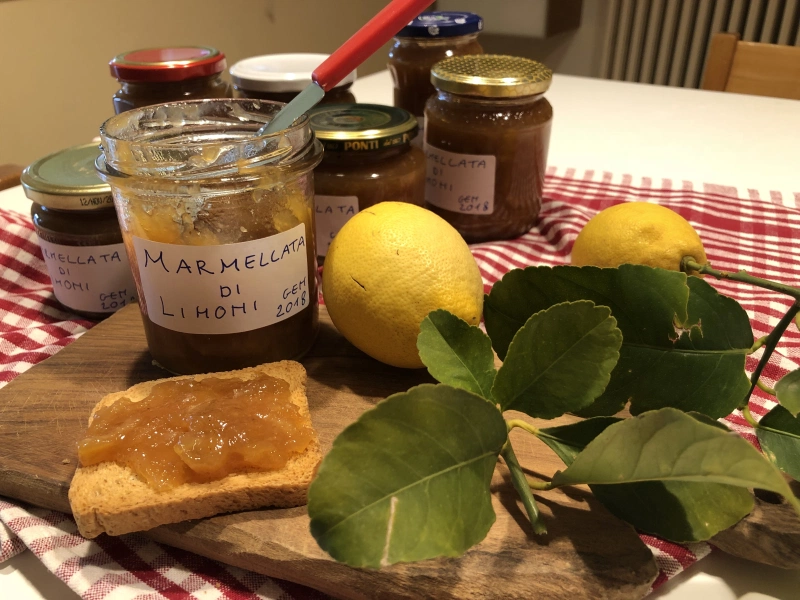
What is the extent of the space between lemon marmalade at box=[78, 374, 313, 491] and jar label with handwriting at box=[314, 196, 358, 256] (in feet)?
1.15

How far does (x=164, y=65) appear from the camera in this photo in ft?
3.02

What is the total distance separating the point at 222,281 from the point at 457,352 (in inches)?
9.2

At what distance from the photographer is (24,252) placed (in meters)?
0.97

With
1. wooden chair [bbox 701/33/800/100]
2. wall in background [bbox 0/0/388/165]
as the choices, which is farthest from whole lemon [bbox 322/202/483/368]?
wooden chair [bbox 701/33/800/100]

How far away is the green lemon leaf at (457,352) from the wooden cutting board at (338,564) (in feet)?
0.32

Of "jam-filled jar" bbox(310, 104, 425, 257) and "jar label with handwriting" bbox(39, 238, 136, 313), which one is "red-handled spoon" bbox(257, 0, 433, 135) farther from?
"jar label with handwriting" bbox(39, 238, 136, 313)

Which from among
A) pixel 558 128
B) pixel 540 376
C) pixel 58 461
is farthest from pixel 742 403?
pixel 558 128

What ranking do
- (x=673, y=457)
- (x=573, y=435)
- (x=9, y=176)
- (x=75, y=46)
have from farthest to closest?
(x=75, y=46), (x=9, y=176), (x=573, y=435), (x=673, y=457)

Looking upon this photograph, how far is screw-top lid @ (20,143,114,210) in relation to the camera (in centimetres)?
74

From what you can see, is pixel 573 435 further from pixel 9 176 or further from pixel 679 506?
pixel 9 176

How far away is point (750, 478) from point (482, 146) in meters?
0.70

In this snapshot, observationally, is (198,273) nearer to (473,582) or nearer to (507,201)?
(473,582)

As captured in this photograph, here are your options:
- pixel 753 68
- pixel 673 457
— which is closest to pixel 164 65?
pixel 673 457

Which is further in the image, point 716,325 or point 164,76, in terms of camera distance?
point 164,76
